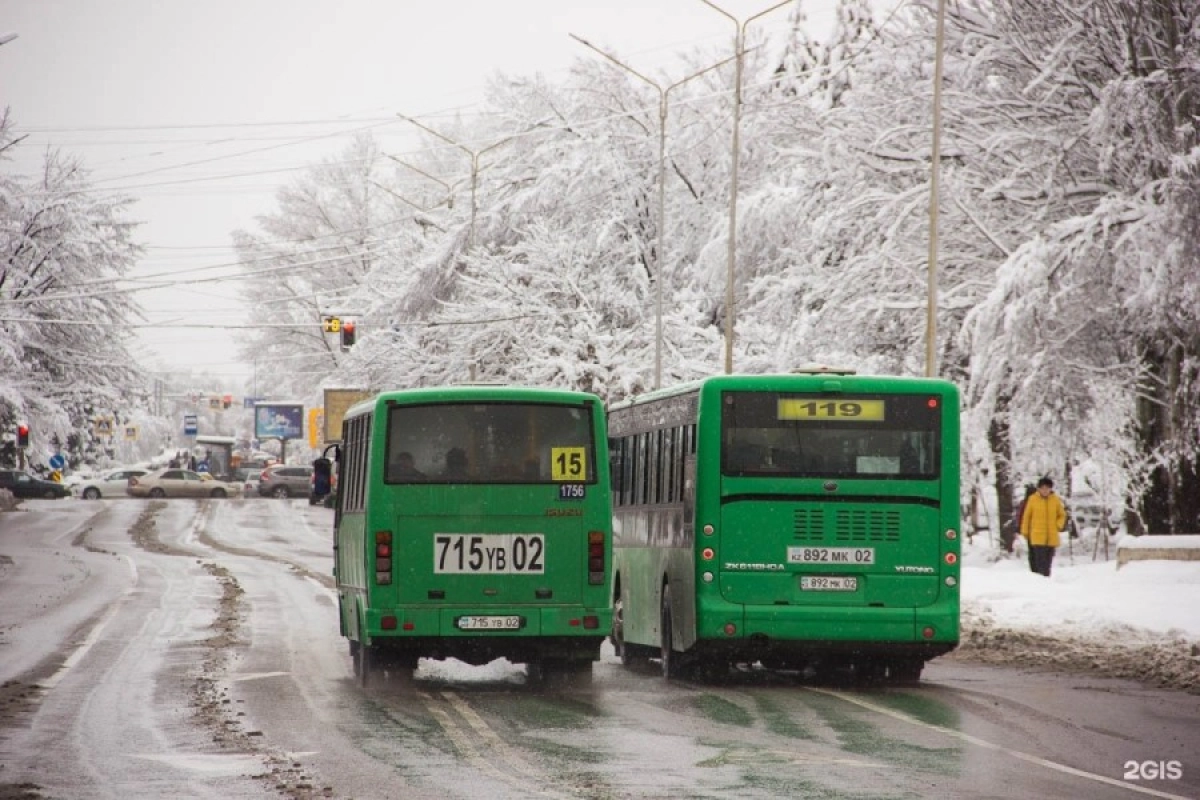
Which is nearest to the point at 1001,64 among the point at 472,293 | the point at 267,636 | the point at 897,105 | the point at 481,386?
the point at 897,105

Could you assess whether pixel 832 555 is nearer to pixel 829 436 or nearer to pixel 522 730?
pixel 829 436

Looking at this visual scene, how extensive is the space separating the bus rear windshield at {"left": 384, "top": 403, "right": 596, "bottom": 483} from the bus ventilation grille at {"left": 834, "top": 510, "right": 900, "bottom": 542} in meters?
2.17

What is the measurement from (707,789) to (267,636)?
13608 millimetres

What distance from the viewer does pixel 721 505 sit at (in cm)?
1730

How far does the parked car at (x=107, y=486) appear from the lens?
96.6 metres

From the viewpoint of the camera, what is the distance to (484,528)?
→ 1664 centimetres

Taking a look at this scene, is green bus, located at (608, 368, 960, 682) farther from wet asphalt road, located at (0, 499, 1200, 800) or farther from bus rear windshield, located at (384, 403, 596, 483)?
bus rear windshield, located at (384, 403, 596, 483)

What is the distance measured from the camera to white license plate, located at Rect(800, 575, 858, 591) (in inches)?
675

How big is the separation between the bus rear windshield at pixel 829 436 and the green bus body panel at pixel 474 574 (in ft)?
4.24

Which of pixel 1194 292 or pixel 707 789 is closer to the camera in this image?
pixel 707 789

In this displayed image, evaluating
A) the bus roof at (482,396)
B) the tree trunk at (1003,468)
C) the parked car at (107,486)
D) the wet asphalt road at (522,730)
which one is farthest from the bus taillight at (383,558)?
the parked car at (107,486)

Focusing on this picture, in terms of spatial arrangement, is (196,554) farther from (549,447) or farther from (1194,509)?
(549,447)

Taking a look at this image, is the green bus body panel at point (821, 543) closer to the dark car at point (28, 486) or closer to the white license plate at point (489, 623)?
the white license plate at point (489, 623)

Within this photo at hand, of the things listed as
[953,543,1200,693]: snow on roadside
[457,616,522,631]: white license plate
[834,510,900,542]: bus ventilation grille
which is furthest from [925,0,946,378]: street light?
[457,616,522,631]: white license plate
